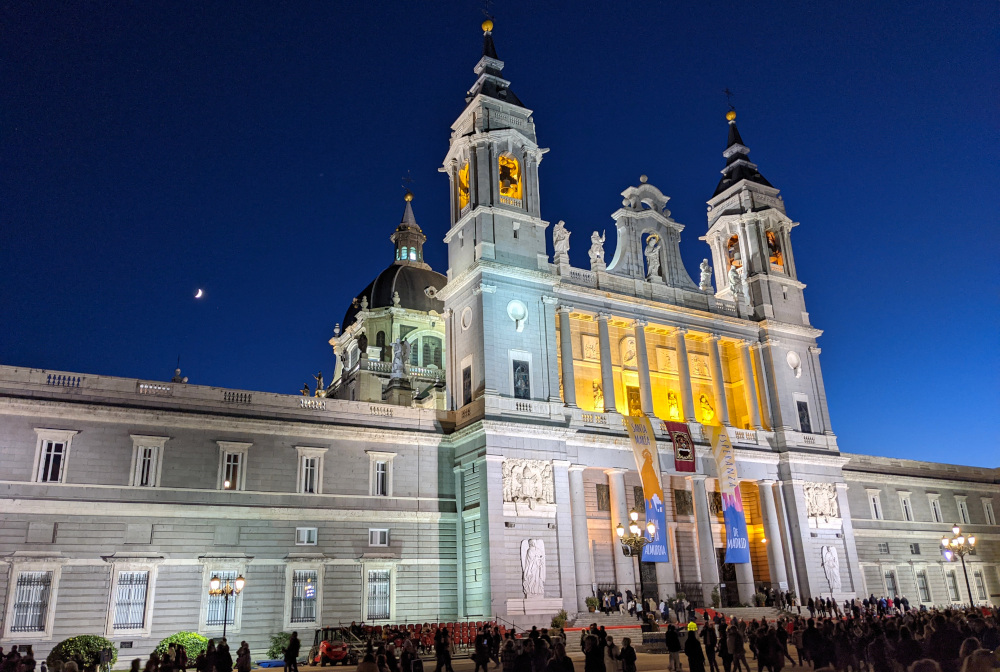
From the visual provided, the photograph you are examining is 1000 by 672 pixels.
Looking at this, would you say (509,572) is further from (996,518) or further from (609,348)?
(996,518)

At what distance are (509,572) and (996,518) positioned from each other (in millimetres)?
43347

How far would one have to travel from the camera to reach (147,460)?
33.5 m

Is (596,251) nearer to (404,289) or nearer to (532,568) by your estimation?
(532,568)

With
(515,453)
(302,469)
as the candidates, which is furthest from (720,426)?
(302,469)

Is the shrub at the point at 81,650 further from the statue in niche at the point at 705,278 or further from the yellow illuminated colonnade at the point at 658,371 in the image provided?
the statue in niche at the point at 705,278

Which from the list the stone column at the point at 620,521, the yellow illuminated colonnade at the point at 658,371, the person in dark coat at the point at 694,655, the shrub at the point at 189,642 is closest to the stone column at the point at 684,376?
the yellow illuminated colonnade at the point at 658,371

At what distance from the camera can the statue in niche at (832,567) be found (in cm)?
4547

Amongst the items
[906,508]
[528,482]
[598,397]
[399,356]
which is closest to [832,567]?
[906,508]

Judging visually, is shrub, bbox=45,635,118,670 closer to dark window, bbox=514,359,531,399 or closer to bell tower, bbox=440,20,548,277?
dark window, bbox=514,359,531,399

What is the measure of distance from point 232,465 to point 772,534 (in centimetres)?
2924

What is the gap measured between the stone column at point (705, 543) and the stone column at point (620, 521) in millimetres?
4080

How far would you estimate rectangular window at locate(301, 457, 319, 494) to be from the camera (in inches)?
1435

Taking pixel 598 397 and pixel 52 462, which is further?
pixel 598 397

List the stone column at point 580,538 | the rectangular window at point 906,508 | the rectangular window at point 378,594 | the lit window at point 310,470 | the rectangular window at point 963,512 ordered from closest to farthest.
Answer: the rectangular window at point 378,594 < the lit window at point 310,470 < the stone column at point 580,538 < the rectangular window at point 906,508 < the rectangular window at point 963,512
